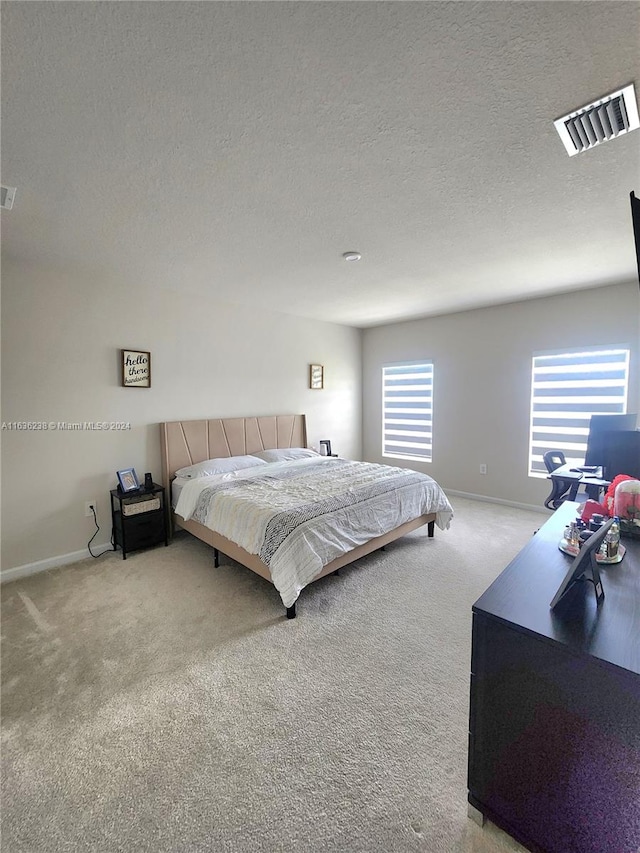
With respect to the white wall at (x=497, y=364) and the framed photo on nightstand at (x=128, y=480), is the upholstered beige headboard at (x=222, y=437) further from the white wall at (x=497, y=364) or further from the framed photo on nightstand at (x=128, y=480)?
the white wall at (x=497, y=364)

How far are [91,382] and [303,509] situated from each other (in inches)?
92.1

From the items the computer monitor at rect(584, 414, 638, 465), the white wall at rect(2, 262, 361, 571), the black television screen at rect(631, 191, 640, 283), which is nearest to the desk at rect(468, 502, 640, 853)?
the black television screen at rect(631, 191, 640, 283)

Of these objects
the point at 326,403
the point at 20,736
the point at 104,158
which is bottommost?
the point at 20,736

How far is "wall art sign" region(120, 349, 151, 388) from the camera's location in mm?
3430

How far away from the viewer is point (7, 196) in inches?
75.5

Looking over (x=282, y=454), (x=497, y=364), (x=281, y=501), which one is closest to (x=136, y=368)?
(x=282, y=454)

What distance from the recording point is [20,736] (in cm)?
153

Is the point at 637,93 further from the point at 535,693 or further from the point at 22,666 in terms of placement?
the point at 22,666

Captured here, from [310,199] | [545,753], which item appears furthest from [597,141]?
[545,753]

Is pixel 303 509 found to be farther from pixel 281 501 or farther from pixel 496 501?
pixel 496 501

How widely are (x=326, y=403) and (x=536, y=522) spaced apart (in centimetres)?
315

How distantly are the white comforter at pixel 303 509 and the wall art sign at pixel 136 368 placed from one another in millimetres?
1139

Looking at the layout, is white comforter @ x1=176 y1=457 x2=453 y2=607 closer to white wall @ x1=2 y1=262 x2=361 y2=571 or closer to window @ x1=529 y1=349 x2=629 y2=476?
white wall @ x1=2 y1=262 x2=361 y2=571

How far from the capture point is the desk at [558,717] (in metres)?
0.93
